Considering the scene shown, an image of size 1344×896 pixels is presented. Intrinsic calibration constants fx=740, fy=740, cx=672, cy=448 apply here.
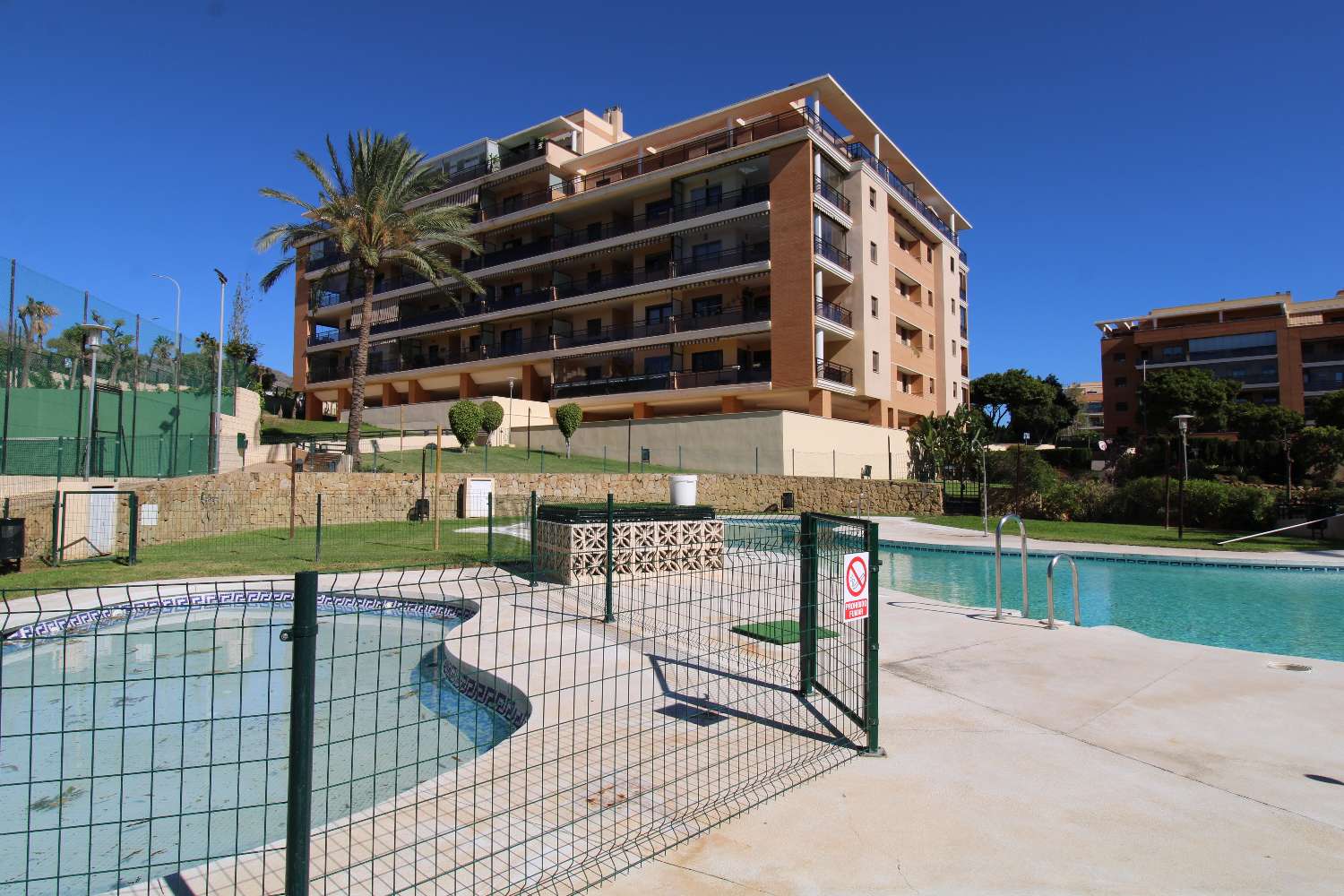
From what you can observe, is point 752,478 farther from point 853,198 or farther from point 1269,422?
point 1269,422

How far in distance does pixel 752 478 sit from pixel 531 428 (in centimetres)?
1536

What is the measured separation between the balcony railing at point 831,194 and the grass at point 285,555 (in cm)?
2486

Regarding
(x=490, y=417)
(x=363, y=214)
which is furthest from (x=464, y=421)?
(x=363, y=214)

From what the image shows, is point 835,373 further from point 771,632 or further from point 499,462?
point 771,632

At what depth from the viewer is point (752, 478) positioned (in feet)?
105

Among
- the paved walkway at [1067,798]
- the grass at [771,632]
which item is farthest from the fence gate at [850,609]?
the grass at [771,632]

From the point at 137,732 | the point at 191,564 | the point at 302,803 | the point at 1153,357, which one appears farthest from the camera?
the point at 1153,357

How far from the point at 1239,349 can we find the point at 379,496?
245 ft

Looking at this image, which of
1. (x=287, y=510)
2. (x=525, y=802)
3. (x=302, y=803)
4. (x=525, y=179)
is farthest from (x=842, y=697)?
(x=525, y=179)

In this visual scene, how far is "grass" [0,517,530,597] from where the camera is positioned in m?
12.3

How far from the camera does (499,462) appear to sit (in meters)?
30.8

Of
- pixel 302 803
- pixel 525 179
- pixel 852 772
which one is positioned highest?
pixel 525 179

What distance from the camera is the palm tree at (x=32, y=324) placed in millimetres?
18562

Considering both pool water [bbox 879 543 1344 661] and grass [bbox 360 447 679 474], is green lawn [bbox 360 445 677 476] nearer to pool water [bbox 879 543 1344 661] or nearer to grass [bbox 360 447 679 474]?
grass [bbox 360 447 679 474]
